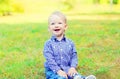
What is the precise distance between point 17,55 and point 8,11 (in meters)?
13.5

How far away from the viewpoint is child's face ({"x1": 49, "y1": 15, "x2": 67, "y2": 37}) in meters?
5.58

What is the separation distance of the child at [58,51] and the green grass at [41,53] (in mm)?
1003

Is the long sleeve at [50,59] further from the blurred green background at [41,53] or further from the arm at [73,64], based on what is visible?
the blurred green background at [41,53]

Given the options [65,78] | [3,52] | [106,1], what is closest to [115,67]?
[65,78]

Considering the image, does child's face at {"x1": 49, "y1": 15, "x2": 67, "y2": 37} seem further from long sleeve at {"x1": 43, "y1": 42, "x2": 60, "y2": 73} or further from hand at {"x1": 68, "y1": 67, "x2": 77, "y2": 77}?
hand at {"x1": 68, "y1": 67, "x2": 77, "y2": 77}

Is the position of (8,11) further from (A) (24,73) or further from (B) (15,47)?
(A) (24,73)

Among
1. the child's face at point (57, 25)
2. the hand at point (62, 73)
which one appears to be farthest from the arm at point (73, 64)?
the child's face at point (57, 25)

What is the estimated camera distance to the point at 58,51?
565 cm

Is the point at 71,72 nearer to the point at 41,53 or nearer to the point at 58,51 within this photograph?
the point at 58,51

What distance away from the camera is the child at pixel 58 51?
554cm

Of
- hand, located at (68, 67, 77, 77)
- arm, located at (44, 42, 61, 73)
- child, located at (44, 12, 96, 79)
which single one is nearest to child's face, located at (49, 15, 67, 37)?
child, located at (44, 12, 96, 79)

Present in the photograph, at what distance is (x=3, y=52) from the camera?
838 cm

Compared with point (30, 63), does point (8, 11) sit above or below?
below

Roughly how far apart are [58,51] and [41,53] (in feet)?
8.75
